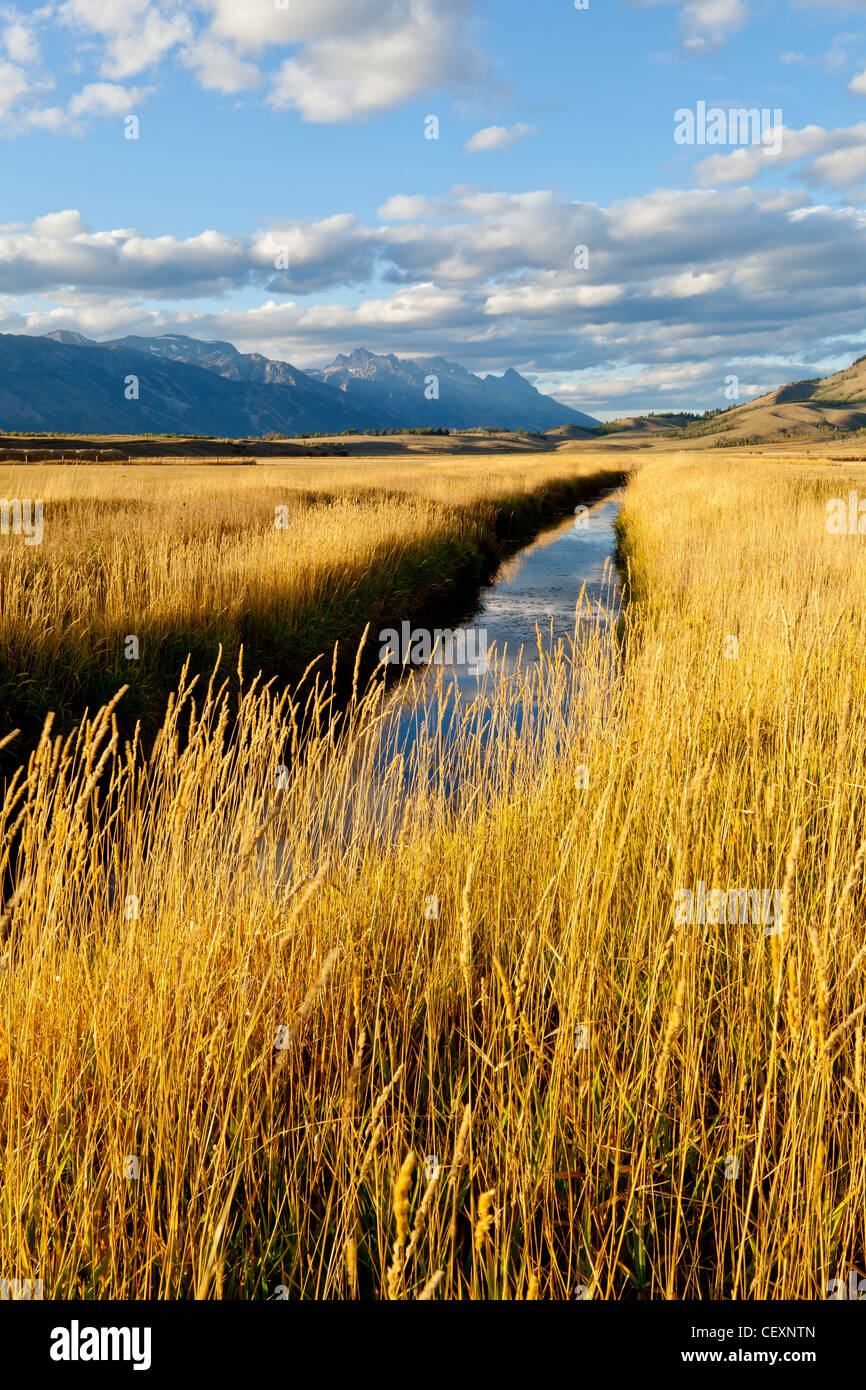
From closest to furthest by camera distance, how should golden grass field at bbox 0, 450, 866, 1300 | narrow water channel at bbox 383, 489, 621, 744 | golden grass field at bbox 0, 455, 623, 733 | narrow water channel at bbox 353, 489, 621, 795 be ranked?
golden grass field at bbox 0, 450, 866, 1300 < narrow water channel at bbox 353, 489, 621, 795 < golden grass field at bbox 0, 455, 623, 733 < narrow water channel at bbox 383, 489, 621, 744

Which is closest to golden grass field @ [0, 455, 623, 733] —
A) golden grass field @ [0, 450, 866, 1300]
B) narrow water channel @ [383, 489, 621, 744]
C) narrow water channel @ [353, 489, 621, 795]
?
narrow water channel @ [383, 489, 621, 744]

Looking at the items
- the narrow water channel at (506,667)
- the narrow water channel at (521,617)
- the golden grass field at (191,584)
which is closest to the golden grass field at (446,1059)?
the narrow water channel at (506,667)

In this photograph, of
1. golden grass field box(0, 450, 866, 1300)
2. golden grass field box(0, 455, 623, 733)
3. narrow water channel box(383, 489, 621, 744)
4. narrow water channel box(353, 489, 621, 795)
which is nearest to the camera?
golden grass field box(0, 450, 866, 1300)


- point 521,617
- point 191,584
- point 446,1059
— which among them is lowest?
point 446,1059

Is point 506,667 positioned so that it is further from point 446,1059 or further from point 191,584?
point 446,1059

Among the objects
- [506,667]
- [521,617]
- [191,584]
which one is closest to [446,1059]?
[506,667]

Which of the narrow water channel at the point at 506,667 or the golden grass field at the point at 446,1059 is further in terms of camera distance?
the narrow water channel at the point at 506,667

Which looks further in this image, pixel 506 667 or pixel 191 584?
pixel 191 584

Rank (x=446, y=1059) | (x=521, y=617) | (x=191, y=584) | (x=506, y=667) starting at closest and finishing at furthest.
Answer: (x=446, y=1059)
(x=506, y=667)
(x=191, y=584)
(x=521, y=617)

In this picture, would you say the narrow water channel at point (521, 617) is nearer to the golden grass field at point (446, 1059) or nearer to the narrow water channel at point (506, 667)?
the narrow water channel at point (506, 667)

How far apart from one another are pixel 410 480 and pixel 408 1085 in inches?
1141

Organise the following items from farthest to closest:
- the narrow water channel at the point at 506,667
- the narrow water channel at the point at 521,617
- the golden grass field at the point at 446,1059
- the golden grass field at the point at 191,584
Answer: the narrow water channel at the point at 521,617
the golden grass field at the point at 191,584
the narrow water channel at the point at 506,667
the golden grass field at the point at 446,1059

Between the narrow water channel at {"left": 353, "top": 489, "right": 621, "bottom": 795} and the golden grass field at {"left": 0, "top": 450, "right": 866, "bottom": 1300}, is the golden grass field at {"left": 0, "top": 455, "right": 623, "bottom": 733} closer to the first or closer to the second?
the narrow water channel at {"left": 353, "top": 489, "right": 621, "bottom": 795}
